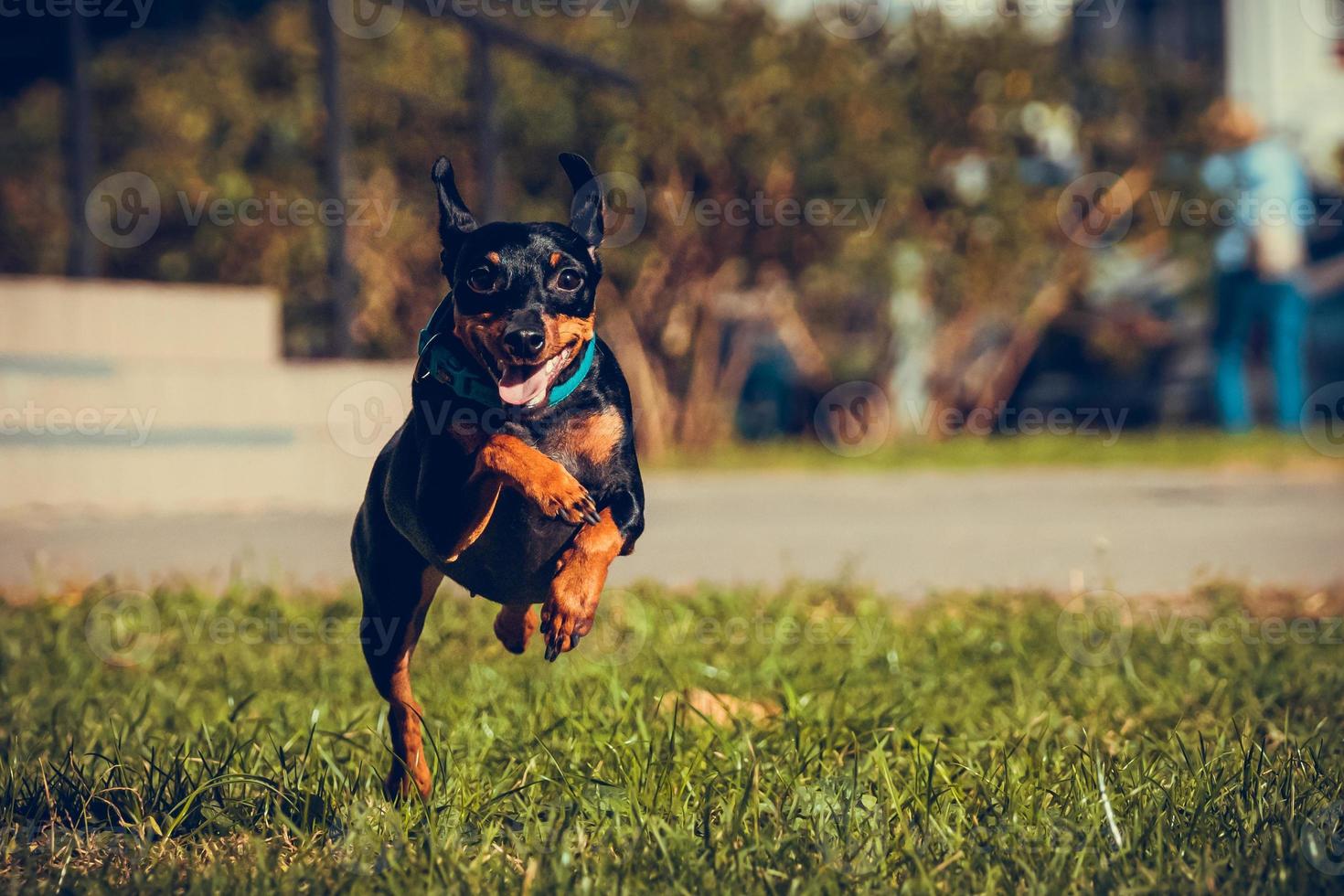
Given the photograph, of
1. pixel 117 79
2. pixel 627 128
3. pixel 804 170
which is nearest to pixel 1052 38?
pixel 804 170

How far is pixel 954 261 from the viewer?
1711cm

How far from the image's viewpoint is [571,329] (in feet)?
5.95

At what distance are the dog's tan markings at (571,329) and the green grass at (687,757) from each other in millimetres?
853

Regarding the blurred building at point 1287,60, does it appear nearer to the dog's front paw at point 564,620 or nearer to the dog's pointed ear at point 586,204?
the dog's pointed ear at point 586,204

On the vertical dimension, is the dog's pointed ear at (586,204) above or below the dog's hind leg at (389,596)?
above

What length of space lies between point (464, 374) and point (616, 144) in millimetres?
12945

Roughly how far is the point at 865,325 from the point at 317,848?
18639mm

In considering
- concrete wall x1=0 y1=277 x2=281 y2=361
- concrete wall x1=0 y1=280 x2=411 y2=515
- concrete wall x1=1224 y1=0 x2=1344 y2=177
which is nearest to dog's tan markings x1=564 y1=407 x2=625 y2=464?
concrete wall x1=0 y1=280 x2=411 y2=515

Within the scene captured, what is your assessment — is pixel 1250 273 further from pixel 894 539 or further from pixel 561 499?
pixel 561 499

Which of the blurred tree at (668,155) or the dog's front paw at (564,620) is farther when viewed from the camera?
the blurred tree at (668,155)

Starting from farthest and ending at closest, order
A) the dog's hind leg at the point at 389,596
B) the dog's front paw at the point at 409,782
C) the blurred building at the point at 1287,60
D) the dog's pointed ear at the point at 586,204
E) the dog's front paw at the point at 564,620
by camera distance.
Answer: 1. the blurred building at the point at 1287,60
2. the dog's front paw at the point at 409,782
3. the dog's hind leg at the point at 389,596
4. the dog's pointed ear at the point at 586,204
5. the dog's front paw at the point at 564,620

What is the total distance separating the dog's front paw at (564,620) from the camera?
168 centimetres

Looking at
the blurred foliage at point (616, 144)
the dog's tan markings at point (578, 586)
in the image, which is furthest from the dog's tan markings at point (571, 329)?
the blurred foliage at point (616, 144)

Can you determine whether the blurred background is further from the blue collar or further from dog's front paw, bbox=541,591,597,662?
dog's front paw, bbox=541,591,597,662
